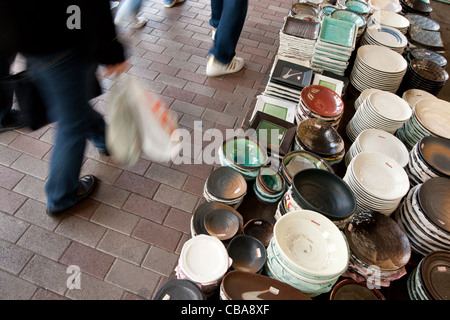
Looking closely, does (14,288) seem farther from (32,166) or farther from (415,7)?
(415,7)

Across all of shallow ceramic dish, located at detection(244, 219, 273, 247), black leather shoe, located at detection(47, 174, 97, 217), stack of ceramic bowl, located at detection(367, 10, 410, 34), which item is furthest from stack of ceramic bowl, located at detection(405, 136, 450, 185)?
black leather shoe, located at detection(47, 174, 97, 217)

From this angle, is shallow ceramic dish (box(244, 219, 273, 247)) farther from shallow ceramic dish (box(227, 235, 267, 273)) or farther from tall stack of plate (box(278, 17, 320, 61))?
tall stack of plate (box(278, 17, 320, 61))

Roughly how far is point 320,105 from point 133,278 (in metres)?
1.92

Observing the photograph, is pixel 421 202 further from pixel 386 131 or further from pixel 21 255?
pixel 21 255

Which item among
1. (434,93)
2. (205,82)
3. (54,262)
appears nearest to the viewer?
(54,262)

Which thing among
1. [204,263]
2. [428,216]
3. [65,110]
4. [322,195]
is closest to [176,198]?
[204,263]

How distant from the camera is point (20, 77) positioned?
175 centimetres

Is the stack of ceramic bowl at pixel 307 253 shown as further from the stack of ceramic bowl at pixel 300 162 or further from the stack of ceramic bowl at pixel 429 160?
the stack of ceramic bowl at pixel 429 160

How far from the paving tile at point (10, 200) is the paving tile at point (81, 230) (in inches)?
14.8

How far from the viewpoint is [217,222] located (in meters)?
1.91

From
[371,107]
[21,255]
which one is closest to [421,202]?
[371,107]

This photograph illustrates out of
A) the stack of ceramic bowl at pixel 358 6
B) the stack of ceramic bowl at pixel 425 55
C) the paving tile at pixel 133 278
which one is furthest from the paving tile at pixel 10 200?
the stack of ceramic bowl at pixel 358 6

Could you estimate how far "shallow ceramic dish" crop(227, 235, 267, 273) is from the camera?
68.9 inches
